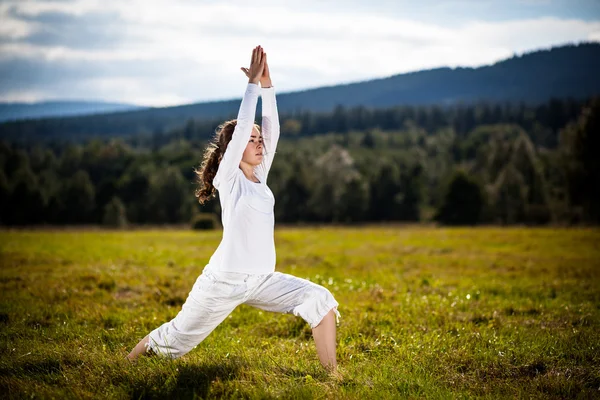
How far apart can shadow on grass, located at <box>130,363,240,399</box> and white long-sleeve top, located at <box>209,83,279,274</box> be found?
1.19 m

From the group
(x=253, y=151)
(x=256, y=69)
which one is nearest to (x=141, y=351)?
(x=253, y=151)

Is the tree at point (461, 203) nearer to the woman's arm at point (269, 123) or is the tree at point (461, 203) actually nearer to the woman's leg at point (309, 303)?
the woman's arm at point (269, 123)

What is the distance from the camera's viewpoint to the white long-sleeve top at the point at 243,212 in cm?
559

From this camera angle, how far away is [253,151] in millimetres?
5926

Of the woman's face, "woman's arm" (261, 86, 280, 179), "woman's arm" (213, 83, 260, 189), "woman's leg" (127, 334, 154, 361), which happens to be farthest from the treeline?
"woman's leg" (127, 334, 154, 361)

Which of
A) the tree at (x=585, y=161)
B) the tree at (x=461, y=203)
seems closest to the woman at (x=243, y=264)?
the tree at (x=585, y=161)

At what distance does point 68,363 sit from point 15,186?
93097 mm

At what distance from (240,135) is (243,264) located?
1368mm

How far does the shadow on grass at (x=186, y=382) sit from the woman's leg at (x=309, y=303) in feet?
2.80

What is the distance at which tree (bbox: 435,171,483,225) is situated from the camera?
64000 millimetres

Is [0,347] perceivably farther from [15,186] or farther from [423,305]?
[15,186]

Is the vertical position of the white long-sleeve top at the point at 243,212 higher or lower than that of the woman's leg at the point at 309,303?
higher

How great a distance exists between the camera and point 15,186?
289ft

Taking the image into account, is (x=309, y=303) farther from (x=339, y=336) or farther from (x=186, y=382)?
(x=339, y=336)
